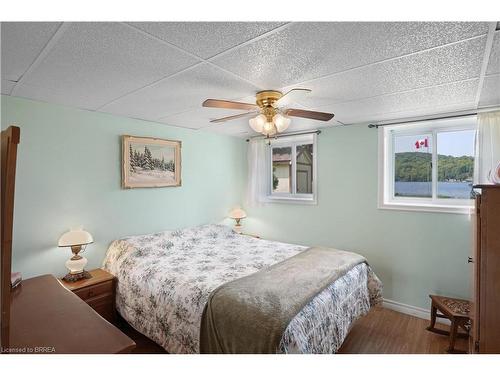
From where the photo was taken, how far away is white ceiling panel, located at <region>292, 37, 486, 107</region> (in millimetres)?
1409

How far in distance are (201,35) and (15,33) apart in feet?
2.88

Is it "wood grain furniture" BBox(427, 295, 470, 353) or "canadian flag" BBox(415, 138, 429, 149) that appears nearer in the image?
"wood grain furniture" BBox(427, 295, 470, 353)

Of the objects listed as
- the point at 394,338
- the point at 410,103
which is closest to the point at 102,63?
the point at 410,103

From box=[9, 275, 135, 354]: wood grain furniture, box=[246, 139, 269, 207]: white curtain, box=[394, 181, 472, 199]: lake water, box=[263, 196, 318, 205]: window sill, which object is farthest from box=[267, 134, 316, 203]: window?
box=[9, 275, 135, 354]: wood grain furniture

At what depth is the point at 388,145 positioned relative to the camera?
9.96 feet

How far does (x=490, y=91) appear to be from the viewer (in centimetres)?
199

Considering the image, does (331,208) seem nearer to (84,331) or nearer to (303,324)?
(303,324)

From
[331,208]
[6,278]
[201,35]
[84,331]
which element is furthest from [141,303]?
[331,208]

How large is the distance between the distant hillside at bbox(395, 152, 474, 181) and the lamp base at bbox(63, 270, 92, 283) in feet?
11.6

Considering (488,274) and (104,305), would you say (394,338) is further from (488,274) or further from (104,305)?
(104,305)

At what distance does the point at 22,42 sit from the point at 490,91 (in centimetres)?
315

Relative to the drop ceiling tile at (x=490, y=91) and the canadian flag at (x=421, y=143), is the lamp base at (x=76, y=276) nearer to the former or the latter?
the drop ceiling tile at (x=490, y=91)

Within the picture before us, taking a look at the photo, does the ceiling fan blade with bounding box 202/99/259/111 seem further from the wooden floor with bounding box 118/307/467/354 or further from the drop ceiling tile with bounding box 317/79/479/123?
the wooden floor with bounding box 118/307/467/354

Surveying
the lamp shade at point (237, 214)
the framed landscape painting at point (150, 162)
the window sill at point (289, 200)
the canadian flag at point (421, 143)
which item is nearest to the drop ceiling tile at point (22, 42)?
the framed landscape painting at point (150, 162)
